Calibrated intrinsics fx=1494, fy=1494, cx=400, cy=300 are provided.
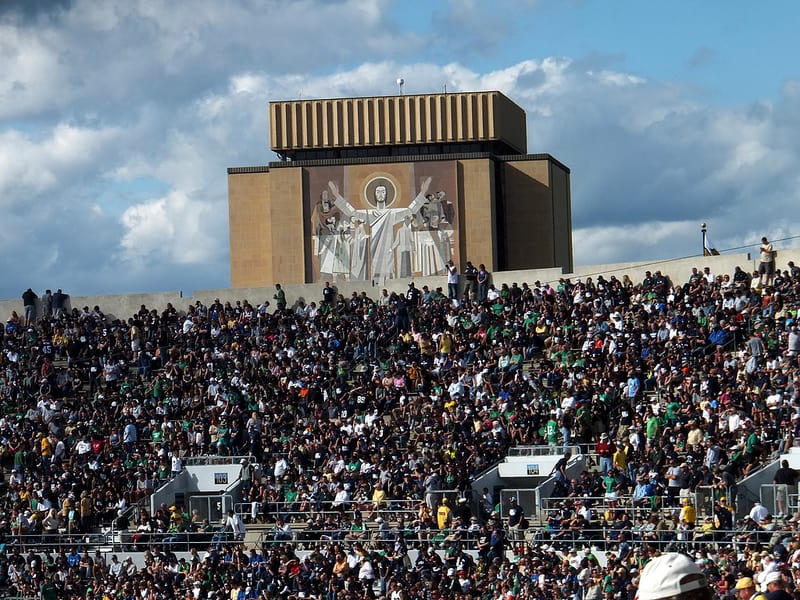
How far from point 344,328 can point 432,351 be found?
3065 mm

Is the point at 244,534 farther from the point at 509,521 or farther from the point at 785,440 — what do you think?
the point at 785,440

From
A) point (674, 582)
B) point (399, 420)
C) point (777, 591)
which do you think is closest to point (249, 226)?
point (399, 420)

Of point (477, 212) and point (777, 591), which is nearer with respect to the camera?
point (777, 591)

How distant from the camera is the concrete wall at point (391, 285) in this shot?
117ft

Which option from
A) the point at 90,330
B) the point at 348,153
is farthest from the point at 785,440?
the point at 348,153

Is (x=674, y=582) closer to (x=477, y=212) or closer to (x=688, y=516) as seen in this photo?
(x=688, y=516)

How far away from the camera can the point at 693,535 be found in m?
24.2

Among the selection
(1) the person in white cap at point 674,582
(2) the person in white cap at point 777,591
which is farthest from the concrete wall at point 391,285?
(1) the person in white cap at point 674,582

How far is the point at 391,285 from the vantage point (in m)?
41.0

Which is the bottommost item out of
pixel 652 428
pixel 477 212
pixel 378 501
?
pixel 378 501

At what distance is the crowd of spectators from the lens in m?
26.3

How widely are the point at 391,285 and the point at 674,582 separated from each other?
123 ft

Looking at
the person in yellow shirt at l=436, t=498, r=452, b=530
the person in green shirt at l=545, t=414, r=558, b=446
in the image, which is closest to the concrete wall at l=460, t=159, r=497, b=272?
the person in green shirt at l=545, t=414, r=558, b=446

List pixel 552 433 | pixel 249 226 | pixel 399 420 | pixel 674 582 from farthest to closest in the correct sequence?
pixel 249 226
pixel 399 420
pixel 552 433
pixel 674 582
